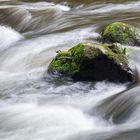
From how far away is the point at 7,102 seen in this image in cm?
787

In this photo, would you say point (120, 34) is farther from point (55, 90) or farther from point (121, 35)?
point (55, 90)

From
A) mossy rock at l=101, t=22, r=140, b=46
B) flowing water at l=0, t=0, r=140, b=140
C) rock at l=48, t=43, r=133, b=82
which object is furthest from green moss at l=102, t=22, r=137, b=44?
rock at l=48, t=43, r=133, b=82

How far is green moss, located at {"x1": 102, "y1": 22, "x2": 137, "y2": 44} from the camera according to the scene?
32.0 feet

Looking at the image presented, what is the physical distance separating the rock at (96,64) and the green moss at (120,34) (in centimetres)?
112

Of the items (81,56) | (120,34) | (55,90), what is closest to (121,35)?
(120,34)

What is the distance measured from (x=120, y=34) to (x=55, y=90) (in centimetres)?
228

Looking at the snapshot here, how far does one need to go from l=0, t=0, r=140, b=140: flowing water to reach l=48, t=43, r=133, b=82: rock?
17cm

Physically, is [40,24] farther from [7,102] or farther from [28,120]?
[28,120]

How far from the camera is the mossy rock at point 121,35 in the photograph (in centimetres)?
974

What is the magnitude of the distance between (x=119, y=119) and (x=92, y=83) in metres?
1.64

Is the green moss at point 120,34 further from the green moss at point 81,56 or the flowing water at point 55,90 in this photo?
the green moss at point 81,56

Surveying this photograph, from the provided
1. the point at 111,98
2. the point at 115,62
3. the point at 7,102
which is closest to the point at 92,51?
the point at 115,62

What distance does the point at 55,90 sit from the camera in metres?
8.22

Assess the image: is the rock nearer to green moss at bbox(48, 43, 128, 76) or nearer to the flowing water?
green moss at bbox(48, 43, 128, 76)
